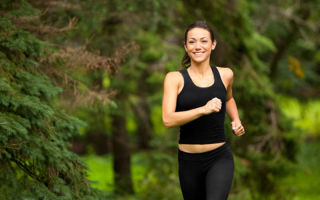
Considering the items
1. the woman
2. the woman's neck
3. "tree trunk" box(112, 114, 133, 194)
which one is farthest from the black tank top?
"tree trunk" box(112, 114, 133, 194)

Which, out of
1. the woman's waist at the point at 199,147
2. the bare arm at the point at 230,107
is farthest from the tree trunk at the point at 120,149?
the woman's waist at the point at 199,147

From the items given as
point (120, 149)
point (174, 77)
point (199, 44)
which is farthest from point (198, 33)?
point (120, 149)

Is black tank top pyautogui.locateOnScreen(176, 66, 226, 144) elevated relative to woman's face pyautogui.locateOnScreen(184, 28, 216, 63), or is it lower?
lower

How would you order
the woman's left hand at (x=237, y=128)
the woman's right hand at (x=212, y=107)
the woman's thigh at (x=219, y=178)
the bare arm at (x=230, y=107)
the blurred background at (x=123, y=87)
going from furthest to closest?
the blurred background at (x=123, y=87)
the bare arm at (x=230, y=107)
the woman's left hand at (x=237, y=128)
the woman's thigh at (x=219, y=178)
the woman's right hand at (x=212, y=107)

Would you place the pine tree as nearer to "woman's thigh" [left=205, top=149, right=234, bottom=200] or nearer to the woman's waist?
the woman's waist

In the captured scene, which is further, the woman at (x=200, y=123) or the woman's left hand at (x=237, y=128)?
the woman's left hand at (x=237, y=128)

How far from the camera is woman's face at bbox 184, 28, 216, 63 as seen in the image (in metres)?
3.97

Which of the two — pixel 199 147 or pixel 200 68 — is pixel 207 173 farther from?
pixel 200 68

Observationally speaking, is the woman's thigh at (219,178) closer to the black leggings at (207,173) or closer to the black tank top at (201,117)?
the black leggings at (207,173)

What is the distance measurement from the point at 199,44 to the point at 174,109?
2.15ft

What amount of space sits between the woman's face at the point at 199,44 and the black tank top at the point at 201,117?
7.0 inches

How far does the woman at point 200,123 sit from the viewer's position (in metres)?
3.83

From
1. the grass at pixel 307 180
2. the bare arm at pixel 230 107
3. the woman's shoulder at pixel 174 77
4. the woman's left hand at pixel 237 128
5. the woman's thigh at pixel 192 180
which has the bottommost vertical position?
the grass at pixel 307 180

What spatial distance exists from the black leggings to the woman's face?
2.78ft
